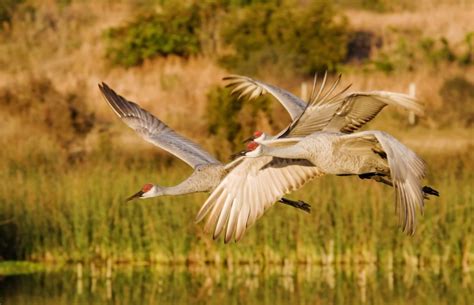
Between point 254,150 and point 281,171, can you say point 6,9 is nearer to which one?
point 281,171

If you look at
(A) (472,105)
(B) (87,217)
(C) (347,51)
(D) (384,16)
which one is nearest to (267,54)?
(C) (347,51)

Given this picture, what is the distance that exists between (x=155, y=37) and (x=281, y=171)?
17.7 metres

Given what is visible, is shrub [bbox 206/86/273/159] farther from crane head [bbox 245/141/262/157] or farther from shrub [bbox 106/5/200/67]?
shrub [bbox 106/5/200/67]

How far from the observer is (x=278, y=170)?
36.6 ft

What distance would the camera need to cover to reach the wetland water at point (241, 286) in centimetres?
1395

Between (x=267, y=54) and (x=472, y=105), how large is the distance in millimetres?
4451

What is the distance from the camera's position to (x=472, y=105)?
80.2 ft

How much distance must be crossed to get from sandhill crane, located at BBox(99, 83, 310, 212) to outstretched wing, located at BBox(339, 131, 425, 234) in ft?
6.66

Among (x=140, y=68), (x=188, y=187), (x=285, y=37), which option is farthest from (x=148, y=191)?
(x=140, y=68)

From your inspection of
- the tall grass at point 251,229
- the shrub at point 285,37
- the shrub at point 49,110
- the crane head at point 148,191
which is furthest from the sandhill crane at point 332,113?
the shrub at point 285,37

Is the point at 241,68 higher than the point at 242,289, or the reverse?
the point at 241,68

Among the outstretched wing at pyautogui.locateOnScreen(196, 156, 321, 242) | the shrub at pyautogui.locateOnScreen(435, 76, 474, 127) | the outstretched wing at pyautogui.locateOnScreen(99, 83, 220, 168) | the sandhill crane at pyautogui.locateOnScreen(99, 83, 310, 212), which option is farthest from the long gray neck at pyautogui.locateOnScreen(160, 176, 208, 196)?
the shrub at pyautogui.locateOnScreen(435, 76, 474, 127)

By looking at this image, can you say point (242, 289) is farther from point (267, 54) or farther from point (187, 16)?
point (187, 16)

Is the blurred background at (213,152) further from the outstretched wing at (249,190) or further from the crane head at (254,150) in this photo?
the crane head at (254,150)
